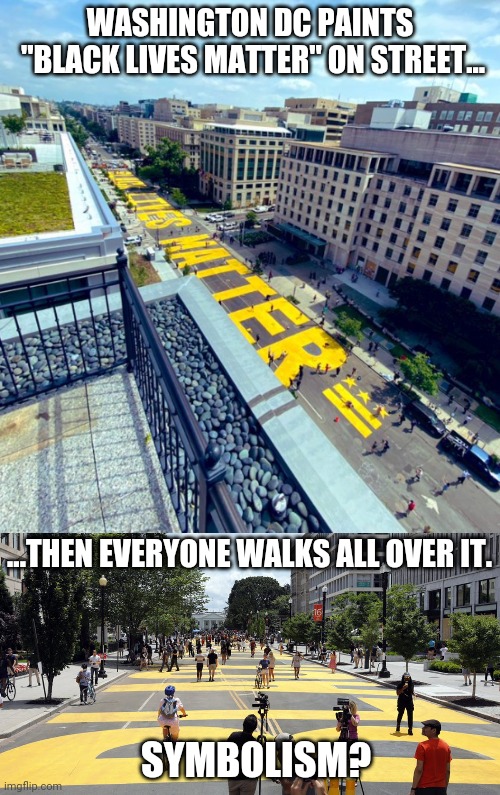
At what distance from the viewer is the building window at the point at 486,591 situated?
101 ft

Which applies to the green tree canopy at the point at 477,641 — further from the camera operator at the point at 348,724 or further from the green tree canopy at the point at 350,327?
the green tree canopy at the point at 350,327

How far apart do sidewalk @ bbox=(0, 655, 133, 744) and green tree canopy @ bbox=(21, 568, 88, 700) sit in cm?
76

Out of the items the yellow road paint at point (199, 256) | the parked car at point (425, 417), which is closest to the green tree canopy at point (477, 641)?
the parked car at point (425, 417)

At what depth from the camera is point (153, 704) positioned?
14.0 meters

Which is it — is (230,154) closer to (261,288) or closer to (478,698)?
(261,288)

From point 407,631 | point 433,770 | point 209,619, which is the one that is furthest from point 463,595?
point 209,619

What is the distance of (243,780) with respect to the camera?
548cm

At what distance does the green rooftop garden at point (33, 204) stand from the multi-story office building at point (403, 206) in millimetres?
35871

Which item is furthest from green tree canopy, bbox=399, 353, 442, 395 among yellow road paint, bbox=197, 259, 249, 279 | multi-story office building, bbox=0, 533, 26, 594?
multi-story office building, bbox=0, 533, 26, 594

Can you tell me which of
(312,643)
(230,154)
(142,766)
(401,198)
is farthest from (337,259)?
(142,766)

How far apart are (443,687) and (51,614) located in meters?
18.1

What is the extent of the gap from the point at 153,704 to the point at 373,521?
11065mm

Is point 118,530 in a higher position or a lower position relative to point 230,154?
lower

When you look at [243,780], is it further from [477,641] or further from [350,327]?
[350,327]
